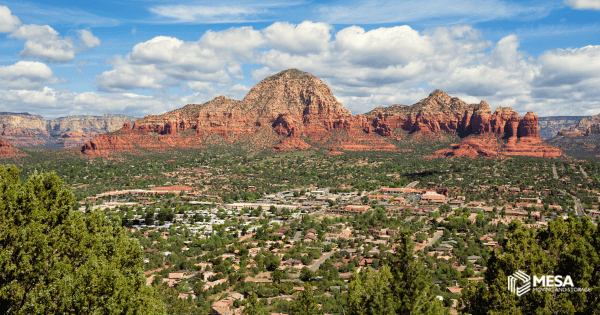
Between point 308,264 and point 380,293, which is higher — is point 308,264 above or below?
below

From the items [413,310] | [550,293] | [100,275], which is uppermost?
[100,275]

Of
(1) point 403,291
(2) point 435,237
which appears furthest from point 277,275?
(2) point 435,237

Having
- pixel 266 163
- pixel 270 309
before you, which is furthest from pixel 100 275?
pixel 266 163

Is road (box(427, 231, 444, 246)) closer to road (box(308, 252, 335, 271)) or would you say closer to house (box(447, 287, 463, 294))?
road (box(308, 252, 335, 271))

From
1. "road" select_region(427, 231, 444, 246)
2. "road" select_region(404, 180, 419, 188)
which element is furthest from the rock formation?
"road" select_region(427, 231, 444, 246)

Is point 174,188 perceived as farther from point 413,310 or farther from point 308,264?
point 413,310

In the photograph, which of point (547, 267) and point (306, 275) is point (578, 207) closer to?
point (306, 275)

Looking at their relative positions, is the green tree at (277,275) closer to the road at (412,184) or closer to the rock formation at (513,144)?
the road at (412,184)

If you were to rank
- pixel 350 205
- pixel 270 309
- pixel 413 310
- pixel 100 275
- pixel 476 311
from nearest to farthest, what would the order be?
pixel 100 275 < pixel 476 311 < pixel 413 310 < pixel 270 309 < pixel 350 205
